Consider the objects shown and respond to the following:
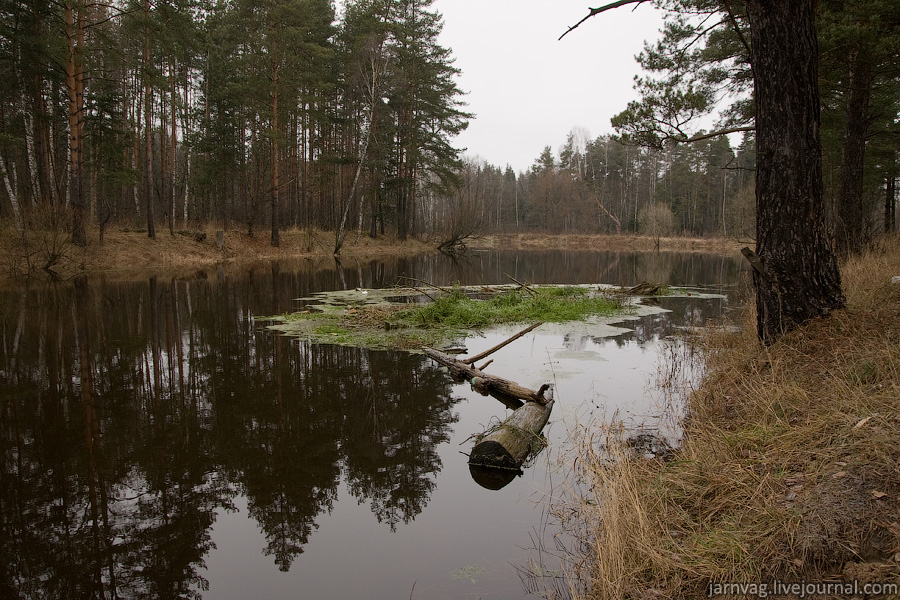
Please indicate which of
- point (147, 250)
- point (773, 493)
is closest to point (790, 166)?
point (773, 493)

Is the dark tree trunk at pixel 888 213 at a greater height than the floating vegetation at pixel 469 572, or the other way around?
the dark tree trunk at pixel 888 213

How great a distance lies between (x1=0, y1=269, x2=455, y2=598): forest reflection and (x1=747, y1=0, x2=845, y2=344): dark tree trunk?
406cm

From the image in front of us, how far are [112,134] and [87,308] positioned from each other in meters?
12.1

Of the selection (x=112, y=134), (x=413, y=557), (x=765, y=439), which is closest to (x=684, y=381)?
(x=765, y=439)

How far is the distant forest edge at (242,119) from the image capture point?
1883 centimetres

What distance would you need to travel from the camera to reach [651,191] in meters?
59.9

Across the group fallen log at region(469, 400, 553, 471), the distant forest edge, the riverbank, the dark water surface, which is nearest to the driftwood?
fallen log at region(469, 400, 553, 471)

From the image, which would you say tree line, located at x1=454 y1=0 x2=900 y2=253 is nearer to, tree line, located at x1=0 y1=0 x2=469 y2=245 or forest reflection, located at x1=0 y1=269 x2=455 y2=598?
forest reflection, located at x1=0 y1=269 x2=455 y2=598

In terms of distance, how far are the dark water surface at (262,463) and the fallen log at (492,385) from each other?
242 millimetres

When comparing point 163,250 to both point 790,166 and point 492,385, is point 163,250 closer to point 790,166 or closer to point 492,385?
point 492,385

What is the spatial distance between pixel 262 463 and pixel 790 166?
6150mm

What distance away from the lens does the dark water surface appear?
3379mm

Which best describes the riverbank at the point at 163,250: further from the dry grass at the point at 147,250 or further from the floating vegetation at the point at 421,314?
the floating vegetation at the point at 421,314

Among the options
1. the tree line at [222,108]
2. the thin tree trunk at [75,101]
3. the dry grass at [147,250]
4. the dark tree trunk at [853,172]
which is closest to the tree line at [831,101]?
the dark tree trunk at [853,172]
